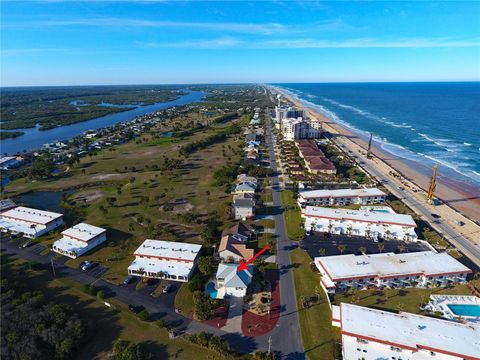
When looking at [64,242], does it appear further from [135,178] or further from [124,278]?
[135,178]

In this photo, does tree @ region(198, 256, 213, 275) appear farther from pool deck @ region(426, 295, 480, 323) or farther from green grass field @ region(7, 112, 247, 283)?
pool deck @ region(426, 295, 480, 323)

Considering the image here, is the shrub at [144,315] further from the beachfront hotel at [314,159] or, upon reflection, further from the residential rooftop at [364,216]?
the beachfront hotel at [314,159]

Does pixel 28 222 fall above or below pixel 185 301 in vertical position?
above

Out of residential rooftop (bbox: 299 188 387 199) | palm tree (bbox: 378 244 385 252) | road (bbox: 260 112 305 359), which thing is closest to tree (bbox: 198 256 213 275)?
road (bbox: 260 112 305 359)

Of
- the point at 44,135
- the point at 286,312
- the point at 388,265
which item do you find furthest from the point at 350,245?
the point at 44,135

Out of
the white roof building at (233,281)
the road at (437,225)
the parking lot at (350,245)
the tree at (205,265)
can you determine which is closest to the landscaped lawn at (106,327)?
the white roof building at (233,281)

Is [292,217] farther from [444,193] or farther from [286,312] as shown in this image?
[444,193]
